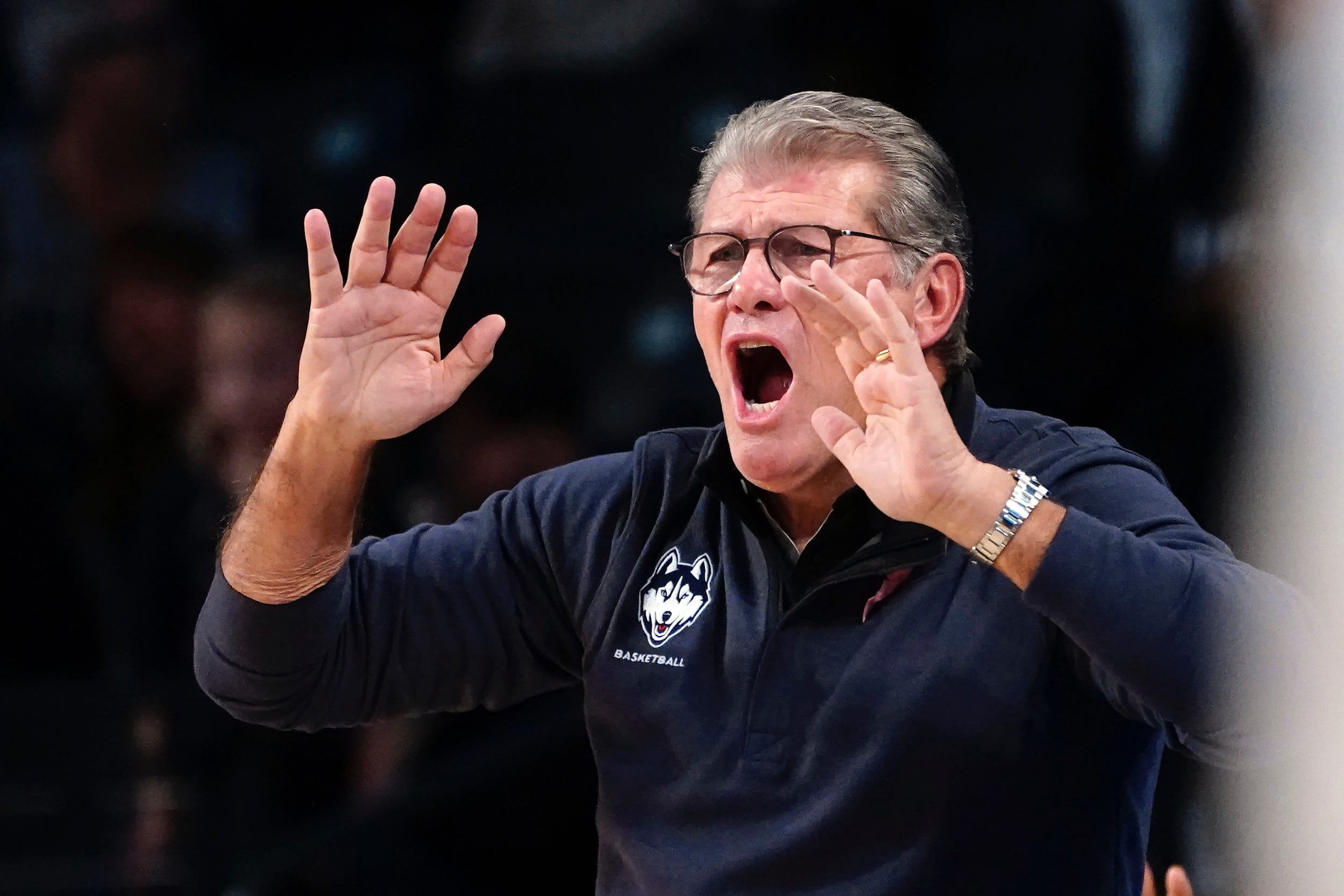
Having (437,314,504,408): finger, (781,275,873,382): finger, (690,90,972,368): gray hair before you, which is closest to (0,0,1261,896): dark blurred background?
(690,90,972,368): gray hair

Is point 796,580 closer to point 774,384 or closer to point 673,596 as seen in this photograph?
point 673,596

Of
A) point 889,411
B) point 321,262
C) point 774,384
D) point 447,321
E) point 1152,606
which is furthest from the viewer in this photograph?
point 447,321

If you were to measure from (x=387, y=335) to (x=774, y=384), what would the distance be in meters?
0.46

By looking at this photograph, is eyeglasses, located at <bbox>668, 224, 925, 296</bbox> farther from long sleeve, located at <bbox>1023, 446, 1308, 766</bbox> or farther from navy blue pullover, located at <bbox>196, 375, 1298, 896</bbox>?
long sleeve, located at <bbox>1023, 446, 1308, 766</bbox>

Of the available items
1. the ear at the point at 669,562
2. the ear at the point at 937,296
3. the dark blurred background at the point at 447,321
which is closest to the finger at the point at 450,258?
the ear at the point at 669,562

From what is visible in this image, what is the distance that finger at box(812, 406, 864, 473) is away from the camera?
4.18ft

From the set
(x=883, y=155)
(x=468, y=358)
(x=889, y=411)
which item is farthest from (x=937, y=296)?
(x=468, y=358)

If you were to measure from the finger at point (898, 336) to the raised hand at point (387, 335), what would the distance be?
0.43m

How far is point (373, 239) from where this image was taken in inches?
56.2

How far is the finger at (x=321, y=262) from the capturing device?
136 centimetres

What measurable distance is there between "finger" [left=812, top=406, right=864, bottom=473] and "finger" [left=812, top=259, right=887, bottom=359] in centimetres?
9

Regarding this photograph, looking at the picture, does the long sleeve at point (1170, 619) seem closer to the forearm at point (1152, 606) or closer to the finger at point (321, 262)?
the forearm at point (1152, 606)

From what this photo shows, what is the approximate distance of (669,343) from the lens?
2.10 metres

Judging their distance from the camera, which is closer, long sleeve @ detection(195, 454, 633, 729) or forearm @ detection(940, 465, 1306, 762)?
forearm @ detection(940, 465, 1306, 762)
